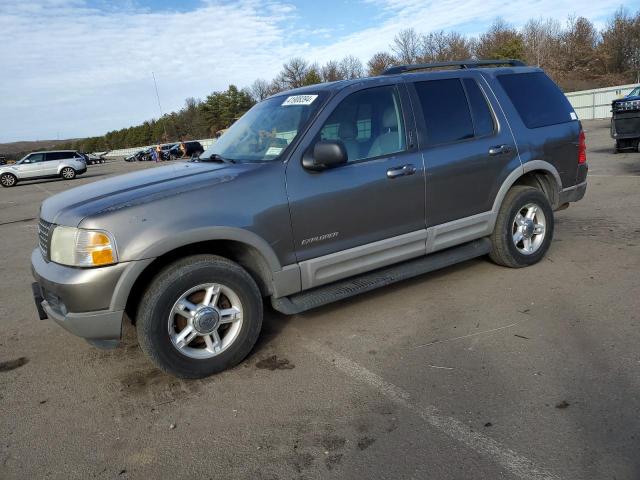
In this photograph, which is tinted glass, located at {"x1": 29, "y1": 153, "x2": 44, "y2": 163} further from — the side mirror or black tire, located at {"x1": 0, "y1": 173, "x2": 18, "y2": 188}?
the side mirror

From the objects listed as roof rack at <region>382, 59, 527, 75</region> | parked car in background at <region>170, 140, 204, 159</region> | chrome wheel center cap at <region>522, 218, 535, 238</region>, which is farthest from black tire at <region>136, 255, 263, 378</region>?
parked car in background at <region>170, 140, 204, 159</region>

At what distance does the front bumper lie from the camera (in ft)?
10.6

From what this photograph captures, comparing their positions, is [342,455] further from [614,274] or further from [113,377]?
[614,274]

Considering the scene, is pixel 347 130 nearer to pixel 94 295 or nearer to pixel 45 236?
pixel 94 295

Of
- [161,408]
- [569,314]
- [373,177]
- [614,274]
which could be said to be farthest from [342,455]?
[614,274]

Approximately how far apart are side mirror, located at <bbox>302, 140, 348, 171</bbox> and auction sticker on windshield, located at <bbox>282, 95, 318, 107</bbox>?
577mm

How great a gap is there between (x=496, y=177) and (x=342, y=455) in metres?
3.16

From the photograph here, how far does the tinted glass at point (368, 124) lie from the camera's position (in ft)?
13.4

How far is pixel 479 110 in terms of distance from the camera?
488 centimetres

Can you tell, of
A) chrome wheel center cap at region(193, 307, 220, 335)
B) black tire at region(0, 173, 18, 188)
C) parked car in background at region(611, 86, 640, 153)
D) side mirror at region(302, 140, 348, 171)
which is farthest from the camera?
black tire at region(0, 173, 18, 188)

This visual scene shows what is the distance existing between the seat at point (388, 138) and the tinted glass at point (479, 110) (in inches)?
35.8

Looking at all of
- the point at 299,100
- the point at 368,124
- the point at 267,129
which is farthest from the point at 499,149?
the point at 267,129

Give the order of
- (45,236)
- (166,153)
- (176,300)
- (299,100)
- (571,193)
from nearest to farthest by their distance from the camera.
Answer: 1. (176,300)
2. (45,236)
3. (299,100)
4. (571,193)
5. (166,153)

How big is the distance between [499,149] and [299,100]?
1.93m
